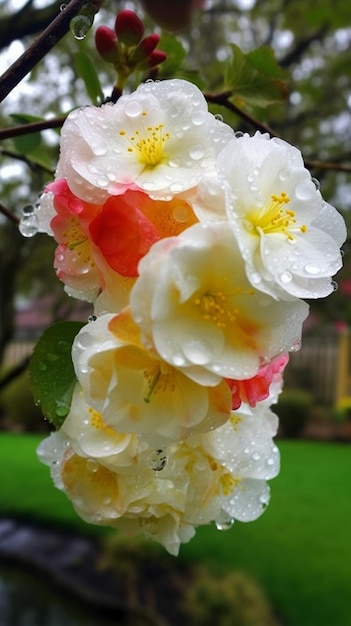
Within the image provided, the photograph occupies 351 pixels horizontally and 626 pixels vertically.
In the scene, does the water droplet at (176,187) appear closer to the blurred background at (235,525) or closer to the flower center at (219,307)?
the flower center at (219,307)

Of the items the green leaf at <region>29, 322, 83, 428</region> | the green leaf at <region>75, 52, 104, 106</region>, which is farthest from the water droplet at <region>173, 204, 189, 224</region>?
the green leaf at <region>75, 52, 104, 106</region>

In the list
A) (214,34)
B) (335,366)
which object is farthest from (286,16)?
(335,366)

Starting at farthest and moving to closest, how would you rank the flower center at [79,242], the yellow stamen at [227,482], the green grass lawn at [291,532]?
the green grass lawn at [291,532], the yellow stamen at [227,482], the flower center at [79,242]

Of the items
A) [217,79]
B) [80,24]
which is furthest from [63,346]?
[217,79]

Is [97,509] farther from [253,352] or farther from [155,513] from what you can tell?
[253,352]

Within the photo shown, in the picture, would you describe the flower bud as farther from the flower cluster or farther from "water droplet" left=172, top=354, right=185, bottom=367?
"water droplet" left=172, top=354, right=185, bottom=367

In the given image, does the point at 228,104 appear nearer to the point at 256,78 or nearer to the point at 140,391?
the point at 256,78

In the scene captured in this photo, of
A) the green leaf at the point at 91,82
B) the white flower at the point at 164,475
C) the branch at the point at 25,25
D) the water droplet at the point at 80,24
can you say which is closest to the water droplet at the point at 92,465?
the white flower at the point at 164,475

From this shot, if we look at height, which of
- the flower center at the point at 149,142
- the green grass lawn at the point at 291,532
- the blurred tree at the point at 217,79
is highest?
the flower center at the point at 149,142
